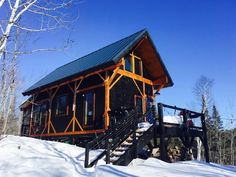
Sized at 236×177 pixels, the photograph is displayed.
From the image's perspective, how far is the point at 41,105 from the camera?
18.8 m

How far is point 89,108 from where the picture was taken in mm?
14000

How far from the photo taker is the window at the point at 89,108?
44.6ft

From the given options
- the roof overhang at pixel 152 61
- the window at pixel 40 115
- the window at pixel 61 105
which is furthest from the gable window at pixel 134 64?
the window at pixel 40 115

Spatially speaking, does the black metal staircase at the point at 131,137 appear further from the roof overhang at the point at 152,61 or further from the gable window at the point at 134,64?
the roof overhang at the point at 152,61

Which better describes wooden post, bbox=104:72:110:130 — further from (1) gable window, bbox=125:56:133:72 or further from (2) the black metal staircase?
(1) gable window, bbox=125:56:133:72

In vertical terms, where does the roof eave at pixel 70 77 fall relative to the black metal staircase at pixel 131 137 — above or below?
above

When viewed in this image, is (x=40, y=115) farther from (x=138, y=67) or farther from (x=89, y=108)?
(x=138, y=67)

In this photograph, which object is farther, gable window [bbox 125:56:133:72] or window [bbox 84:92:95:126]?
gable window [bbox 125:56:133:72]

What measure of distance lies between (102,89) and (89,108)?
149cm

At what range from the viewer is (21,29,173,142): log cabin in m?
13.1

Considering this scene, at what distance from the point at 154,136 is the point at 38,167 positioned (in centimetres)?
486

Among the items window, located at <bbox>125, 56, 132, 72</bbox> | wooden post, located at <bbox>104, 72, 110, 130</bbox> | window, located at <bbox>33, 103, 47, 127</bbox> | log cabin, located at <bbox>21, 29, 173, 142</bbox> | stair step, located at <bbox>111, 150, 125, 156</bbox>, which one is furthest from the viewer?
window, located at <bbox>33, 103, 47, 127</bbox>

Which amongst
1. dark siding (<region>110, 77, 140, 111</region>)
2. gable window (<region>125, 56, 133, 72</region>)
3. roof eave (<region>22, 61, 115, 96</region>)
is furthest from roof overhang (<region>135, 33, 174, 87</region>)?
roof eave (<region>22, 61, 115, 96</region>)

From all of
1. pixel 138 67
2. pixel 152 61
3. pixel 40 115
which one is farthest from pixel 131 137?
pixel 40 115
